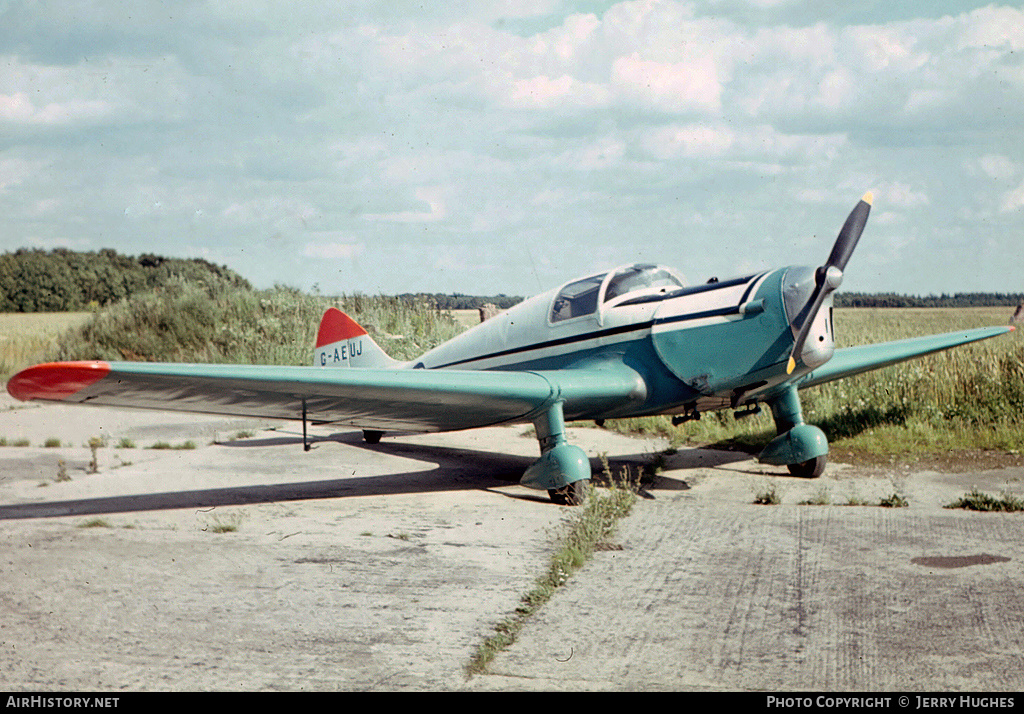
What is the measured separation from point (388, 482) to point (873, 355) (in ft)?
19.5

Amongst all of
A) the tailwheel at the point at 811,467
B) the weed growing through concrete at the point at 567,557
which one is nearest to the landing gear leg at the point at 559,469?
the weed growing through concrete at the point at 567,557

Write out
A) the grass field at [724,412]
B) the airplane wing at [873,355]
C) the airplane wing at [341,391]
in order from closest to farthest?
the airplane wing at [341,391], the airplane wing at [873,355], the grass field at [724,412]

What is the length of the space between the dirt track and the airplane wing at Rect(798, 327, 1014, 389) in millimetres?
1561

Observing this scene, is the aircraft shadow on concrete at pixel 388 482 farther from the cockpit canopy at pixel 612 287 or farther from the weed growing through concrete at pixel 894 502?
the weed growing through concrete at pixel 894 502

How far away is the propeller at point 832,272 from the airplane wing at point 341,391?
1.52 meters

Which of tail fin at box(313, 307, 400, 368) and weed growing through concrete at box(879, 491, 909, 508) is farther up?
tail fin at box(313, 307, 400, 368)

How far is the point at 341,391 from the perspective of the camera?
21.8 ft

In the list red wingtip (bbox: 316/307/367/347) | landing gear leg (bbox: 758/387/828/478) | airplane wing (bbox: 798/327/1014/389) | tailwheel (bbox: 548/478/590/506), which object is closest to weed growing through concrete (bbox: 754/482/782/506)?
landing gear leg (bbox: 758/387/828/478)

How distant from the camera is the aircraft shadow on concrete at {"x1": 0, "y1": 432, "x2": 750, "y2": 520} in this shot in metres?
6.89

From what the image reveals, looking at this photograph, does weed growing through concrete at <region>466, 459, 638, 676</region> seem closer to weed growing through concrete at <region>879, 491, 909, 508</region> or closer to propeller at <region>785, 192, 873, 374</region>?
propeller at <region>785, 192, 873, 374</region>

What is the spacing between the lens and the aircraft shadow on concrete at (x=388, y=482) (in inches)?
271

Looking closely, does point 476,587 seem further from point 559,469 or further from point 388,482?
point 388,482
